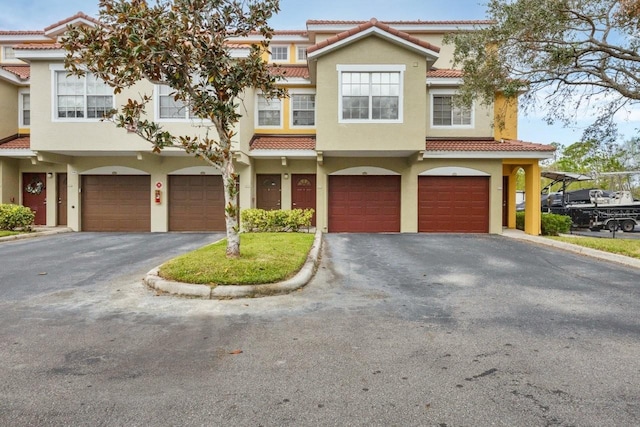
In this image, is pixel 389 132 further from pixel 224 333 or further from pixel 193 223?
pixel 224 333

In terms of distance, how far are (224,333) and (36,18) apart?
25.5 meters

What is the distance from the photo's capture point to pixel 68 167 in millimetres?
16062

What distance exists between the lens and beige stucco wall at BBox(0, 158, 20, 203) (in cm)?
1603

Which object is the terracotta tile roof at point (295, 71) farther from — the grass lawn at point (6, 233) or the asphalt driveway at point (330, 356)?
the asphalt driveway at point (330, 356)

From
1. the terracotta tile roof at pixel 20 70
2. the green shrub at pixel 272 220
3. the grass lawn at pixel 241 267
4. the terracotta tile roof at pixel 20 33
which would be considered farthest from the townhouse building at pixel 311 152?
the grass lawn at pixel 241 267

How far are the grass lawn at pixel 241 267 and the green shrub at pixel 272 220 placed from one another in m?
4.38

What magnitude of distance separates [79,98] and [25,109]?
14.9 feet

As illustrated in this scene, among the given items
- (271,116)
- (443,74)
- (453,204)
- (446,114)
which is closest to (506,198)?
(453,204)

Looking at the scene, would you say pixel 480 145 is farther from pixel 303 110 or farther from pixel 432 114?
pixel 303 110

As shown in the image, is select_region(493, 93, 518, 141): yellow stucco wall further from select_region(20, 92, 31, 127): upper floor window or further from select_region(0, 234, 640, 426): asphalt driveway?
select_region(20, 92, 31, 127): upper floor window

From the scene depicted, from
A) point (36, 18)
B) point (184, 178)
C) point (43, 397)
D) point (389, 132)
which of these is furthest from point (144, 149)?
point (36, 18)

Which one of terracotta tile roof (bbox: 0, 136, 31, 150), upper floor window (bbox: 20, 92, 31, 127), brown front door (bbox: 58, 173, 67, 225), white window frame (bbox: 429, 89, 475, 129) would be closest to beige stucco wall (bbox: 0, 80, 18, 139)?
upper floor window (bbox: 20, 92, 31, 127)

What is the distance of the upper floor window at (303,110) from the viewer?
54.8 ft

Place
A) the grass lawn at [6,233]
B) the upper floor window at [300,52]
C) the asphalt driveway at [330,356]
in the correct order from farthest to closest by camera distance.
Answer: the upper floor window at [300,52] → the grass lawn at [6,233] → the asphalt driveway at [330,356]
